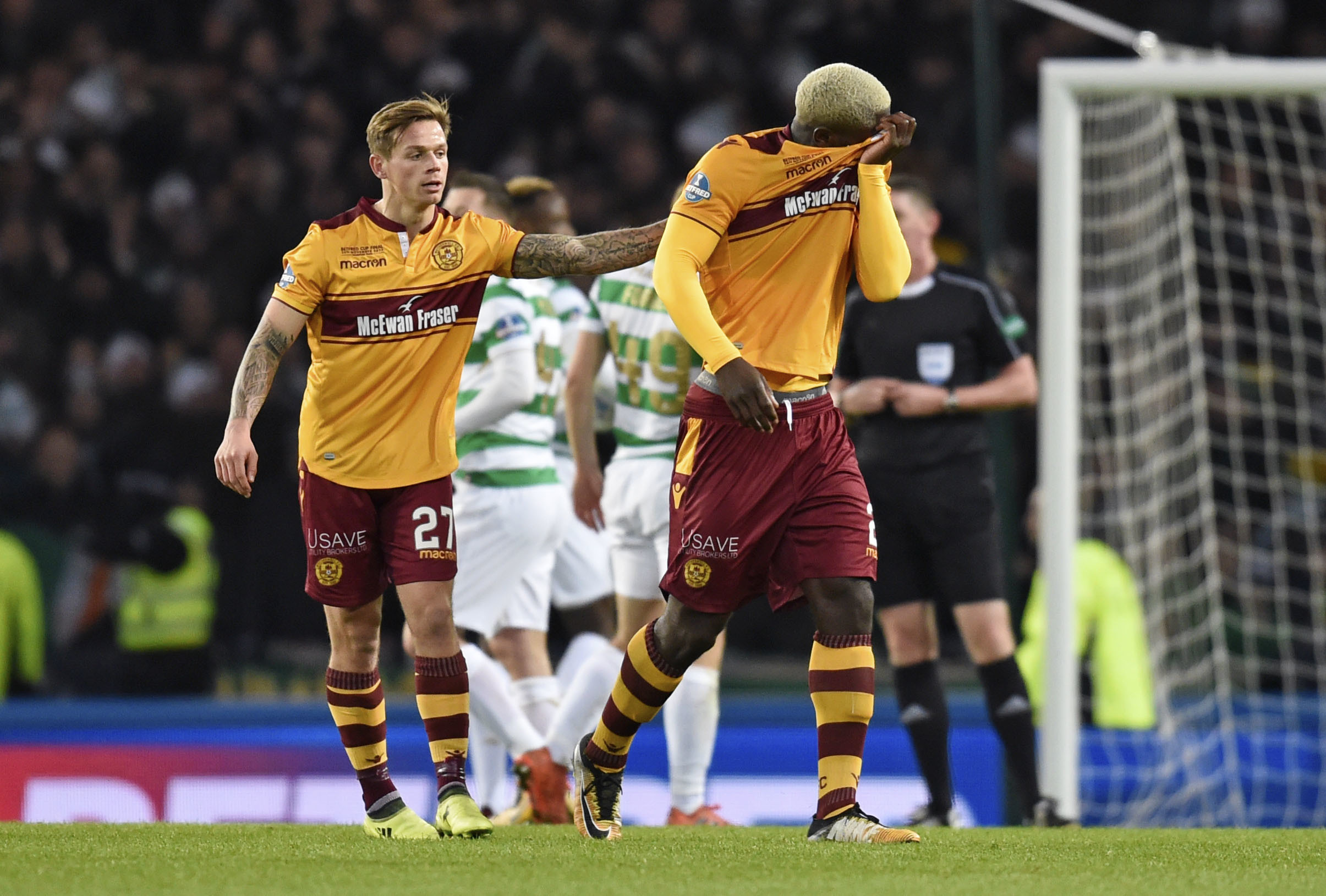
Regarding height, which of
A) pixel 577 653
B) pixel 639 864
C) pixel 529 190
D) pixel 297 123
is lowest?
pixel 639 864

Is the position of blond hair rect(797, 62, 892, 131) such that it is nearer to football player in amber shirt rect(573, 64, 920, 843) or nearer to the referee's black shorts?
football player in amber shirt rect(573, 64, 920, 843)

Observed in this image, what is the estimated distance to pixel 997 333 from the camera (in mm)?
6703

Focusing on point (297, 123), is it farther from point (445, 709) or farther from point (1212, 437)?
point (445, 709)

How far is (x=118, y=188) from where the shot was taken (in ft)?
41.0

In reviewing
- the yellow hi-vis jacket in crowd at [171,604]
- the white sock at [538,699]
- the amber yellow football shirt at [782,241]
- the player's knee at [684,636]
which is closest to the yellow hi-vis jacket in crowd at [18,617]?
the yellow hi-vis jacket in crowd at [171,604]

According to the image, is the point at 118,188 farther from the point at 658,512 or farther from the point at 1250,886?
the point at 1250,886

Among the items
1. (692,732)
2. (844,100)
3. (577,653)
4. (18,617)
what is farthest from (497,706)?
(18,617)

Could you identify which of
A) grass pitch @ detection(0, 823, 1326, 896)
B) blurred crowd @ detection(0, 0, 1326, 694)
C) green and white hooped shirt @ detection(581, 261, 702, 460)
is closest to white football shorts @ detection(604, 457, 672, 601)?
green and white hooped shirt @ detection(581, 261, 702, 460)

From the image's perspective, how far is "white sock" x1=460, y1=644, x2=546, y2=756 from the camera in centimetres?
659

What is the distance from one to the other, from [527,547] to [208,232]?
648 centimetres

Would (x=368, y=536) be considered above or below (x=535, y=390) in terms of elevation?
below

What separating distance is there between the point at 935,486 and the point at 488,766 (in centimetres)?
206

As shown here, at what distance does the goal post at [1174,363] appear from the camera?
6945mm

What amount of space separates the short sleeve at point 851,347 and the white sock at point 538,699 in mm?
1641
